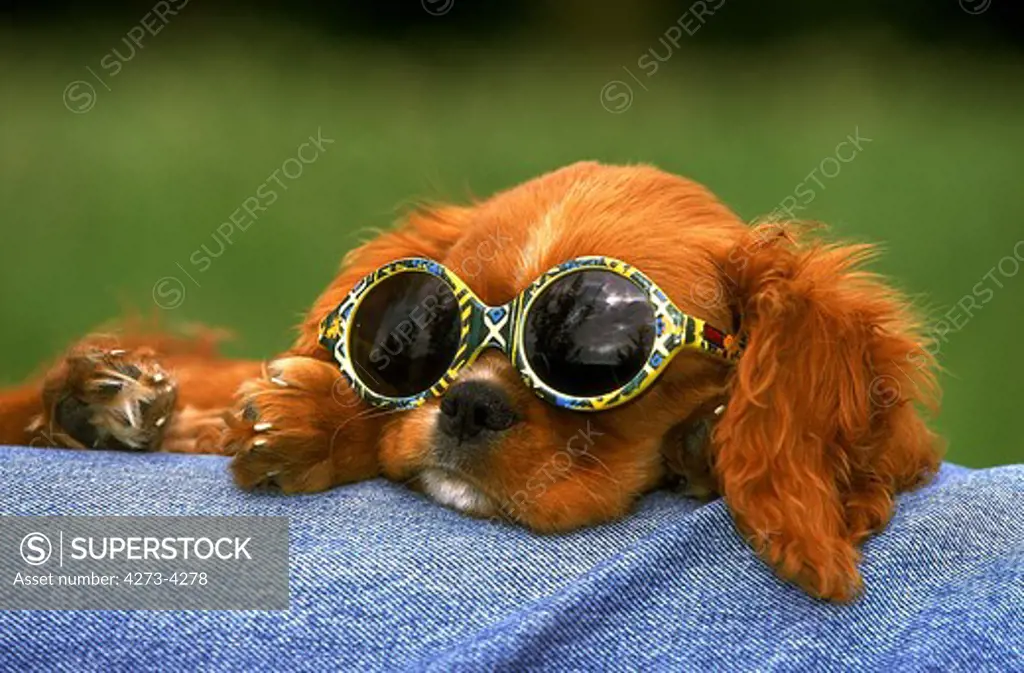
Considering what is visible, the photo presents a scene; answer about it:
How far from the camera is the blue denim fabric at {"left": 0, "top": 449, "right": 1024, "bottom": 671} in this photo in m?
1.45

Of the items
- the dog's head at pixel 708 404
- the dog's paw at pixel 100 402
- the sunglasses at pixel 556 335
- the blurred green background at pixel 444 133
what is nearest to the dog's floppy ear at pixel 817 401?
the dog's head at pixel 708 404

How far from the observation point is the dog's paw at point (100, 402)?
87.7 inches

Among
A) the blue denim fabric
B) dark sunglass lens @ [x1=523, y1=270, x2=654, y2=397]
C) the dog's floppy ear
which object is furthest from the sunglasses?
the blue denim fabric

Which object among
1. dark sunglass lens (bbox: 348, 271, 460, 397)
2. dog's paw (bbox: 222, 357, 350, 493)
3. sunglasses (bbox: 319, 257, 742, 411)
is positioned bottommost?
dog's paw (bbox: 222, 357, 350, 493)

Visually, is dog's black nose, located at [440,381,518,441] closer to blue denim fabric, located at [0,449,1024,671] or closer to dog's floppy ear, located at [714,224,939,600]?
blue denim fabric, located at [0,449,1024,671]

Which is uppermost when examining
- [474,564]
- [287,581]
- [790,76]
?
[790,76]

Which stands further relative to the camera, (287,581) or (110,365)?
(110,365)

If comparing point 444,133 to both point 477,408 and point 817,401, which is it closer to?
point 477,408

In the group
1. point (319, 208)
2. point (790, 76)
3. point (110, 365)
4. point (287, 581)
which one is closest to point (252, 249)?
point (319, 208)

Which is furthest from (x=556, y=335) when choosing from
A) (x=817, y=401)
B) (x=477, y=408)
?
(x=817, y=401)

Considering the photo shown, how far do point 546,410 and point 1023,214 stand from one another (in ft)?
16.7

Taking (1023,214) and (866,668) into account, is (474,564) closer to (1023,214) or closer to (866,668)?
(866,668)

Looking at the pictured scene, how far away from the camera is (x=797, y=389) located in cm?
187

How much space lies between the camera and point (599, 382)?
6.18 feet
